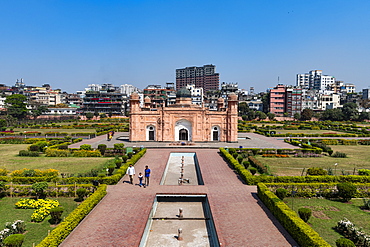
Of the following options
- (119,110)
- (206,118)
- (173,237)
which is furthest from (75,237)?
(119,110)

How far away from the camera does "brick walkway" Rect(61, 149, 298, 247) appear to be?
1167 centimetres

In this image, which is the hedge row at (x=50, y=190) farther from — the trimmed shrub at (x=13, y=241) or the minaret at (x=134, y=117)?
the minaret at (x=134, y=117)

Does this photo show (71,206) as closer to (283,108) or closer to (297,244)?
(297,244)

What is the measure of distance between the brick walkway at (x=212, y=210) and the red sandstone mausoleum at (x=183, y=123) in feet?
69.5

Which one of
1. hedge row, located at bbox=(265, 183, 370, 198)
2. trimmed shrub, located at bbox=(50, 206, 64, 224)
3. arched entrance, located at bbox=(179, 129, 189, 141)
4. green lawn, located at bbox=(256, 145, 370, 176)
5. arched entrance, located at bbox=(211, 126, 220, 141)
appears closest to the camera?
trimmed shrub, located at bbox=(50, 206, 64, 224)

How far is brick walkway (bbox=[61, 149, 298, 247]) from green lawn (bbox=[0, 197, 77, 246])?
1.48 meters

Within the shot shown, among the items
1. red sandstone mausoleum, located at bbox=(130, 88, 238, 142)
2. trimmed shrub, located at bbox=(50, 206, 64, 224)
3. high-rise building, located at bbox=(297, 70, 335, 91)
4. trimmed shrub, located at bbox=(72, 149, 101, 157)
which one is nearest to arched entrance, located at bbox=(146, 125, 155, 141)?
red sandstone mausoleum, located at bbox=(130, 88, 238, 142)

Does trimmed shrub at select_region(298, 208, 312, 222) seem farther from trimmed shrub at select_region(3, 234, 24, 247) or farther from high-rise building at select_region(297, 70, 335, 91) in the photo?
high-rise building at select_region(297, 70, 335, 91)

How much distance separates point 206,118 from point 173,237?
104ft

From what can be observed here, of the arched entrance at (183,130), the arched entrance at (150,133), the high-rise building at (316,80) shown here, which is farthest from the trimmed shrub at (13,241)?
the high-rise building at (316,80)

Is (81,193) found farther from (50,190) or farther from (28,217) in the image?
(28,217)

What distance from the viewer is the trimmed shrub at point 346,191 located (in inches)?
669

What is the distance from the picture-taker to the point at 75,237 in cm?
1179

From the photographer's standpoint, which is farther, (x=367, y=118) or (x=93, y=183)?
(x=367, y=118)
